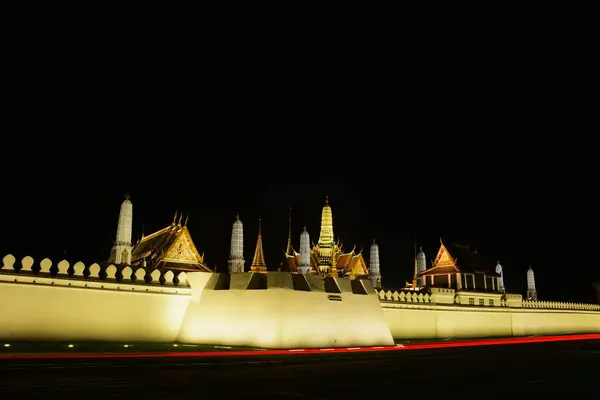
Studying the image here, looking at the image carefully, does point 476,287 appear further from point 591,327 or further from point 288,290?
point 288,290

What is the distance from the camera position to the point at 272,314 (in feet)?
62.1

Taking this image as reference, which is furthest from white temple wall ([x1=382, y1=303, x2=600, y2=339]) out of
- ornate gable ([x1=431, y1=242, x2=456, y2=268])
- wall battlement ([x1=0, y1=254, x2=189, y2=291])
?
wall battlement ([x1=0, y1=254, x2=189, y2=291])

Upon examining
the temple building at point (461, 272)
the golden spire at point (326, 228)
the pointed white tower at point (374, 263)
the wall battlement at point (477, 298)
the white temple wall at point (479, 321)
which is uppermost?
the golden spire at point (326, 228)

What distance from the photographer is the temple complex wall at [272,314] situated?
1886 centimetres

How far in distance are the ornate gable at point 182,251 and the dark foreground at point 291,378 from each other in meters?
22.4

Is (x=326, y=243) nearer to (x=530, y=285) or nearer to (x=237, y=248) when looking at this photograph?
(x=237, y=248)

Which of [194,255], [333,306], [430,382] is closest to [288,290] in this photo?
[333,306]

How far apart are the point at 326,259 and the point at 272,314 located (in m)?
44.1

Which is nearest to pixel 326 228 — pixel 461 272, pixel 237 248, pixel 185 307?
pixel 237 248

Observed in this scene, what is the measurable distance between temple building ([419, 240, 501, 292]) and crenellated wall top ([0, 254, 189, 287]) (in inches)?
1209

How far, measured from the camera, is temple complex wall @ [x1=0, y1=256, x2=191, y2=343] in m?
16.2

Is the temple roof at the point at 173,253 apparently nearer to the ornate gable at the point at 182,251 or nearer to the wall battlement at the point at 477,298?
the ornate gable at the point at 182,251

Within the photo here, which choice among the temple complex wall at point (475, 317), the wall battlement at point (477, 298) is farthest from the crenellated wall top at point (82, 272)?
the wall battlement at point (477, 298)

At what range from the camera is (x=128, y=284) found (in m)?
18.7
